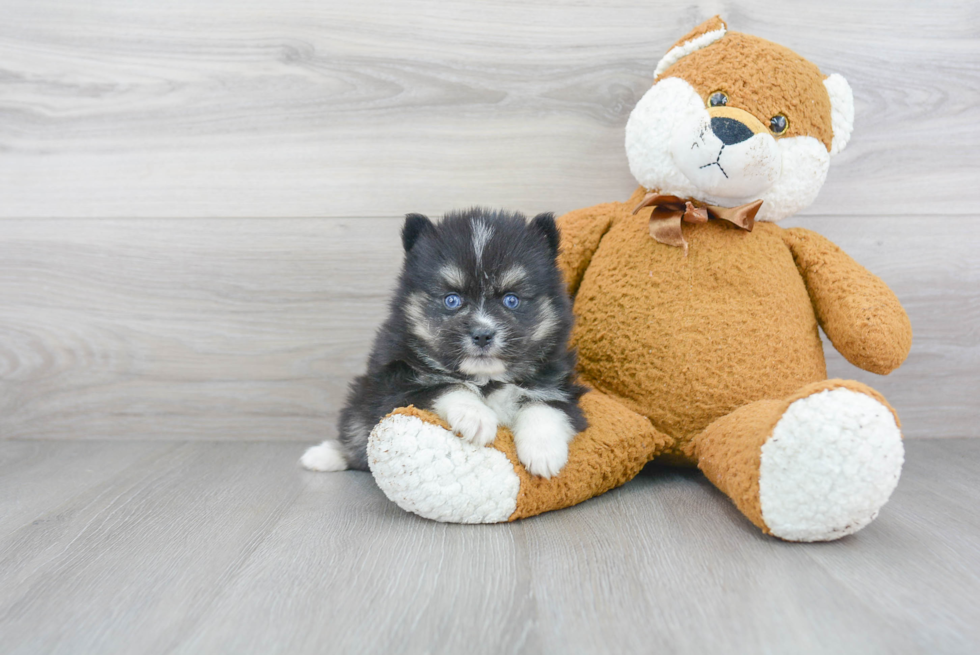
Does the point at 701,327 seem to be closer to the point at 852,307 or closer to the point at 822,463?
the point at 852,307

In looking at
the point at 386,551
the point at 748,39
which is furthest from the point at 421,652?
the point at 748,39

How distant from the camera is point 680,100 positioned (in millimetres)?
1615

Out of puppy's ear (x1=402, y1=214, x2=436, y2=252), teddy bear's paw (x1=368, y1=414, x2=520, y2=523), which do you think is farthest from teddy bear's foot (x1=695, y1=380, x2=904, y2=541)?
puppy's ear (x1=402, y1=214, x2=436, y2=252)

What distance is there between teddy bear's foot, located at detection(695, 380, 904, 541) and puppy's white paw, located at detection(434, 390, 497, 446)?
52 cm

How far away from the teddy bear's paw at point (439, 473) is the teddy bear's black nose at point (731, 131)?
87cm

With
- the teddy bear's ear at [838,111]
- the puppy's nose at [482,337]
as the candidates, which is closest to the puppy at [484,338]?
the puppy's nose at [482,337]

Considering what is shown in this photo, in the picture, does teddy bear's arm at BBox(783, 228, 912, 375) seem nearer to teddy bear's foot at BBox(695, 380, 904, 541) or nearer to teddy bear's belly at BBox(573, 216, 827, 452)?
teddy bear's belly at BBox(573, 216, 827, 452)

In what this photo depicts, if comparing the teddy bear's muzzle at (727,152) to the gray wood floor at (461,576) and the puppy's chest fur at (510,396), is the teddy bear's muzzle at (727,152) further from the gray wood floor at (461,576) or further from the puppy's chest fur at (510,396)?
the gray wood floor at (461,576)

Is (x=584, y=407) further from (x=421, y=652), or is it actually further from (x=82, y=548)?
(x=82, y=548)

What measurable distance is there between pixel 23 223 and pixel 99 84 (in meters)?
0.50

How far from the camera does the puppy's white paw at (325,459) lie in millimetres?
1885

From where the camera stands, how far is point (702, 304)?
162 centimetres

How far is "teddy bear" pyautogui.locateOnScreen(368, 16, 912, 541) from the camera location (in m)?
1.40

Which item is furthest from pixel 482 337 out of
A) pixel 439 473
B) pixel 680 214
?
pixel 680 214
